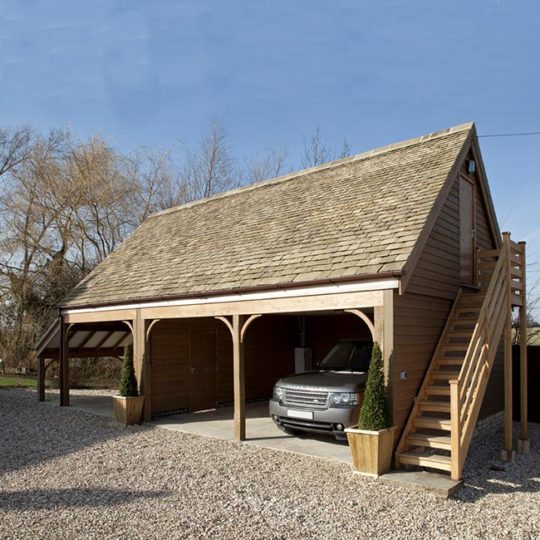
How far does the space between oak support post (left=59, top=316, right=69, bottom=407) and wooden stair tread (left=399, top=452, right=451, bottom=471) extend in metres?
9.96

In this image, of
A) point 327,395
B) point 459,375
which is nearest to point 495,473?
point 459,375

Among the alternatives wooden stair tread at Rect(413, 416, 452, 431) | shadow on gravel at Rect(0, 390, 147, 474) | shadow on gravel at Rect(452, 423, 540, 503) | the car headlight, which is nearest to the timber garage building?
wooden stair tread at Rect(413, 416, 452, 431)

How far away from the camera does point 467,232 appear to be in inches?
411

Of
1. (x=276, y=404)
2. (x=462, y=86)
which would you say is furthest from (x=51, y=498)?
(x=462, y=86)

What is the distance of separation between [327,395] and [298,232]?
3.38 meters

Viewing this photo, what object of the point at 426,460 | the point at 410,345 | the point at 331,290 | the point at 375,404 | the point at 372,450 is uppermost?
the point at 331,290

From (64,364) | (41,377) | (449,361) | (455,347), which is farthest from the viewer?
(41,377)

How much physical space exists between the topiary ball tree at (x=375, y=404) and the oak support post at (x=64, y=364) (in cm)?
963

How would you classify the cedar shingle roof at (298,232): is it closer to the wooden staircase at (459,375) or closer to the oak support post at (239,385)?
the oak support post at (239,385)

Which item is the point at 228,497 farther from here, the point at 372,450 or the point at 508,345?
the point at 508,345

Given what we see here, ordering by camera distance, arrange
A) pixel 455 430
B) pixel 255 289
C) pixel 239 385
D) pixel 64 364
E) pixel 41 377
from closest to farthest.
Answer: pixel 455 430 → pixel 255 289 → pixel 239 385 → pixel 64 364 → pixel 41 377

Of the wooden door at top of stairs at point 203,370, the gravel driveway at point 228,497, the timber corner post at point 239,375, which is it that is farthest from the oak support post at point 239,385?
the wooden door at top of stairs at point 203,370

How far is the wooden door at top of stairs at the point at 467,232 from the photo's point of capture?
10.1 metres

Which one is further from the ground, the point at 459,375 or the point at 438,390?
the point at 459,375
